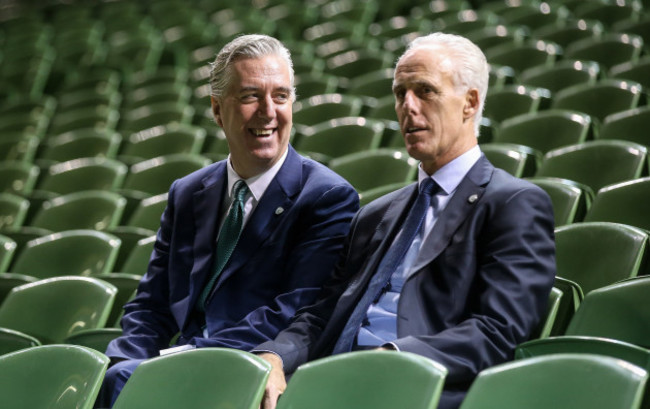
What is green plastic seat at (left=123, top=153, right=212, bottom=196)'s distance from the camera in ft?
12.7

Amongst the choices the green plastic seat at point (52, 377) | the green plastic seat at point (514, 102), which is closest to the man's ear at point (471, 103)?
the green plastic seat at point (52, 377)

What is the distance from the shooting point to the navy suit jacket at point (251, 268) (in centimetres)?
225

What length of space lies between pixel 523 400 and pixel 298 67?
422cm

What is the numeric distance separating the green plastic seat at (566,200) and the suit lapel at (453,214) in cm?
54

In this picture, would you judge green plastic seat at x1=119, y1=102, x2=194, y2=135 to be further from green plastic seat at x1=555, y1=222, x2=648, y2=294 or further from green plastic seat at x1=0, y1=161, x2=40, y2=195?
green plastic seat at x1=555, y1=222, x2=648, y2=294

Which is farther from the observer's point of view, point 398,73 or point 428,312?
point 398,73

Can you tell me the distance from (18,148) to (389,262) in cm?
369

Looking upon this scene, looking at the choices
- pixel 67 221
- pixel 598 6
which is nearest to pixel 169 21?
pixel 598 6

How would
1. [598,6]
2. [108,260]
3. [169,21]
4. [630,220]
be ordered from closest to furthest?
1. [630,220]
2. [108,260]
3. [598,6]
4. [169,21]

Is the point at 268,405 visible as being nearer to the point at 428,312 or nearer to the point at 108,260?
the point at 428,312

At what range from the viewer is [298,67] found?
18.0 feet

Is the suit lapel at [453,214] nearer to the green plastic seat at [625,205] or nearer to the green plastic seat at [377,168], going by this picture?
the green plastic seat at [625,205]

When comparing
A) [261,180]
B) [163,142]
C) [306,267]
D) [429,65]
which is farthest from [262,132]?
[163,142]

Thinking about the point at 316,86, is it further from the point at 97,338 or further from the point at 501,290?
the point at 501,290
